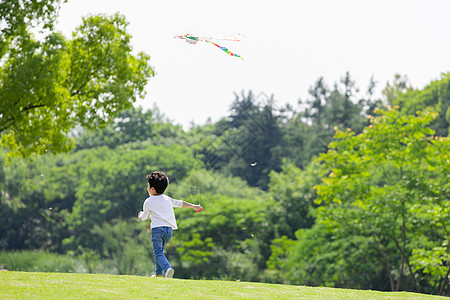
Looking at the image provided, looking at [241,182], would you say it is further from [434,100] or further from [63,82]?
[63,82]

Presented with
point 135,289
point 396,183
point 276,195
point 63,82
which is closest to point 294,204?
point 276,195

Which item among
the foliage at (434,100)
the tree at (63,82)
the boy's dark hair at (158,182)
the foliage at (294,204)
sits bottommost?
the foliage at (294,204)

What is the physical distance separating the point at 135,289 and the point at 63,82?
7.00 m

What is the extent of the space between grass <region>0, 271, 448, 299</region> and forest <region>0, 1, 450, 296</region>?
5052 mm

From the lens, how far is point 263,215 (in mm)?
26125

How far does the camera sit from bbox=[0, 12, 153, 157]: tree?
1051 cm

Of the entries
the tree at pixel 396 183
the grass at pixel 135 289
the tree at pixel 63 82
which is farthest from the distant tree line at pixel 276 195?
the grass at pixel 135 289

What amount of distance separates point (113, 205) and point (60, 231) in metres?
5.69

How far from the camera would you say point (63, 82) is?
11898 millimetres

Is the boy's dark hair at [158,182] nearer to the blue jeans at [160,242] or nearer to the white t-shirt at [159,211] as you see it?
the white t-shirt at [159,211]

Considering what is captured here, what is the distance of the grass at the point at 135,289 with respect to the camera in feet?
18.0

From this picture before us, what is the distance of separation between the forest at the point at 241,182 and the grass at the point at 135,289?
505cm

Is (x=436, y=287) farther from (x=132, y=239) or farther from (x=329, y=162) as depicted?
(x=132, y=239)

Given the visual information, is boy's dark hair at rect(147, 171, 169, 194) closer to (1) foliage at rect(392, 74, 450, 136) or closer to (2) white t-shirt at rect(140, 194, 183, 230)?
(2) white t-shirt at rect(140, 194, 183, 230)
